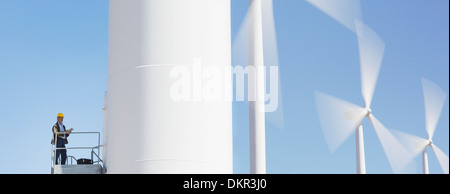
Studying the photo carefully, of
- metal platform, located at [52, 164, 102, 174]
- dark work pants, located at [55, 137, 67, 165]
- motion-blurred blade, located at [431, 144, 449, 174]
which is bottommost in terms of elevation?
metal platform, located at [52, 164, 102, 174]

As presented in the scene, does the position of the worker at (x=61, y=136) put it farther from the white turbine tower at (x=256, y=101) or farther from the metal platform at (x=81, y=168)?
the white turbine tower at (x=256, y=101)

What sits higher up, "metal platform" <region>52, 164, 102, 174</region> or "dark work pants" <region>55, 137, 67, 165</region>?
"dark work pants" <region>55, 137, 67, 165</region>

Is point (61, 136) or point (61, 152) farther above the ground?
point (61, 136)

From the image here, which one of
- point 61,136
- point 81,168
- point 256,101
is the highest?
point 61,136

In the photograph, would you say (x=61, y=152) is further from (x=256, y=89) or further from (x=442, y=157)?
(x=442, y=157)

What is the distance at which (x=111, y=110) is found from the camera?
15.8 meters

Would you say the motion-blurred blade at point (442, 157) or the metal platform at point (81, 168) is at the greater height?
the motion-blurred blade at point (442, 157)

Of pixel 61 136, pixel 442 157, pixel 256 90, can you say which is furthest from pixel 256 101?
pixel 442 157

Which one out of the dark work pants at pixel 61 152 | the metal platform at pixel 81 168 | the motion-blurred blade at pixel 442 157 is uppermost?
the motion-blurred blade at pixel 442 157

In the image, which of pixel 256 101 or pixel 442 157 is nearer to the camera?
pixel 256 101

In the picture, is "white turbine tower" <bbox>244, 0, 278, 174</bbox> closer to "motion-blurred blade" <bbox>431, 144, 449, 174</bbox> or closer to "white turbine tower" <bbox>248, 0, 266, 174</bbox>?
"white turbine tower" <bbox>248, 0, 266, 174</bbox>

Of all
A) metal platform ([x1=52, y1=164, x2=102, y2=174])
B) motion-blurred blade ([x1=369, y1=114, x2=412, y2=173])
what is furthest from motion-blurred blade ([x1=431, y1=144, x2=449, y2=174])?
metal platform ([x1=52, y1=164, x2=102, y2=174])

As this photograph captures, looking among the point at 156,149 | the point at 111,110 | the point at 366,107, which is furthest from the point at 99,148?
the point at 366,107

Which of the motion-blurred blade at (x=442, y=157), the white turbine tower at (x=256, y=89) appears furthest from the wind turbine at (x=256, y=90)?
the motion-blurred blade at (x=442, y=157)
